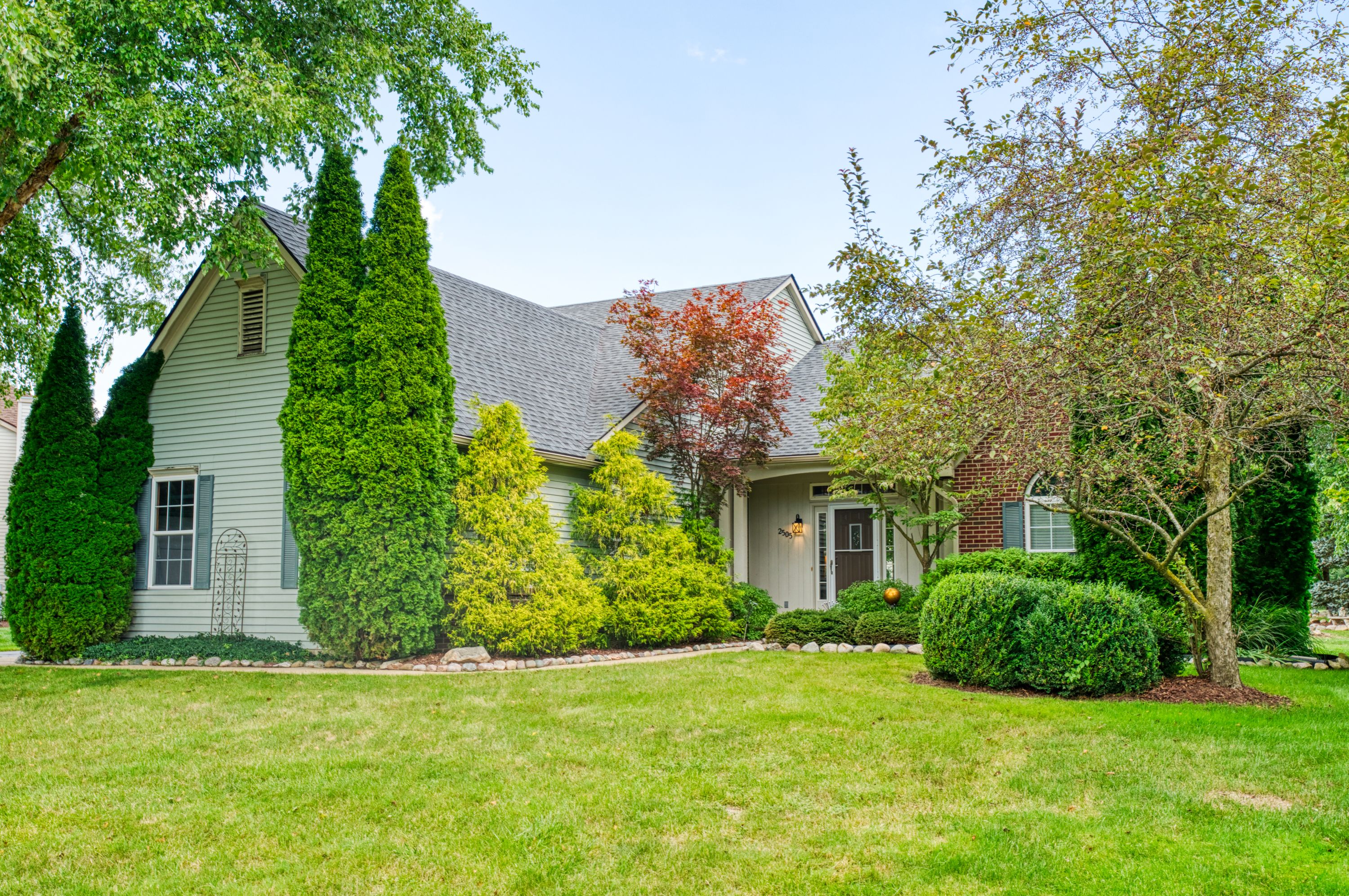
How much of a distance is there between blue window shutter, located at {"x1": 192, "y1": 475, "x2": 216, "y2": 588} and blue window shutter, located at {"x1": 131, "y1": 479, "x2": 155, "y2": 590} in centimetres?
83

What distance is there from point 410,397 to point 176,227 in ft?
10.1

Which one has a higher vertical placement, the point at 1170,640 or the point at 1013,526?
the point at 1013,526

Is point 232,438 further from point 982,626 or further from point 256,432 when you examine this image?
point 982,626

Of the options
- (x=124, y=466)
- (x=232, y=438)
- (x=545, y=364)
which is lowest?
(x=124, y=466)

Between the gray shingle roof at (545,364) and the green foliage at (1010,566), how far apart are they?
3895mm

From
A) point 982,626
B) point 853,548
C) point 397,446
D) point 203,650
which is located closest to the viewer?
point 982,626

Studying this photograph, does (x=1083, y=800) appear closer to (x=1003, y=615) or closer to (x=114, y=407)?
(x=1003, y=615)

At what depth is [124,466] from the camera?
12.3 meters

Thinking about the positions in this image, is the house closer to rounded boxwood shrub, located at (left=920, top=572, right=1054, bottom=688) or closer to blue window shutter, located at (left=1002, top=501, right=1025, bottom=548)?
blue window shutter, located at (left=1002, top=501, right=1025, bottom=548)

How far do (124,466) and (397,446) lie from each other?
14.7 feet

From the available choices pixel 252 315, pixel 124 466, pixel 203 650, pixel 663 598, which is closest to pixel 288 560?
pixel 203 650

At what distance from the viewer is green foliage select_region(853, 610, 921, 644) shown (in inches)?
461

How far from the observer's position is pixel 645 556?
12633 millimetres

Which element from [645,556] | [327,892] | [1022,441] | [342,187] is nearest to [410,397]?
[342,187]
